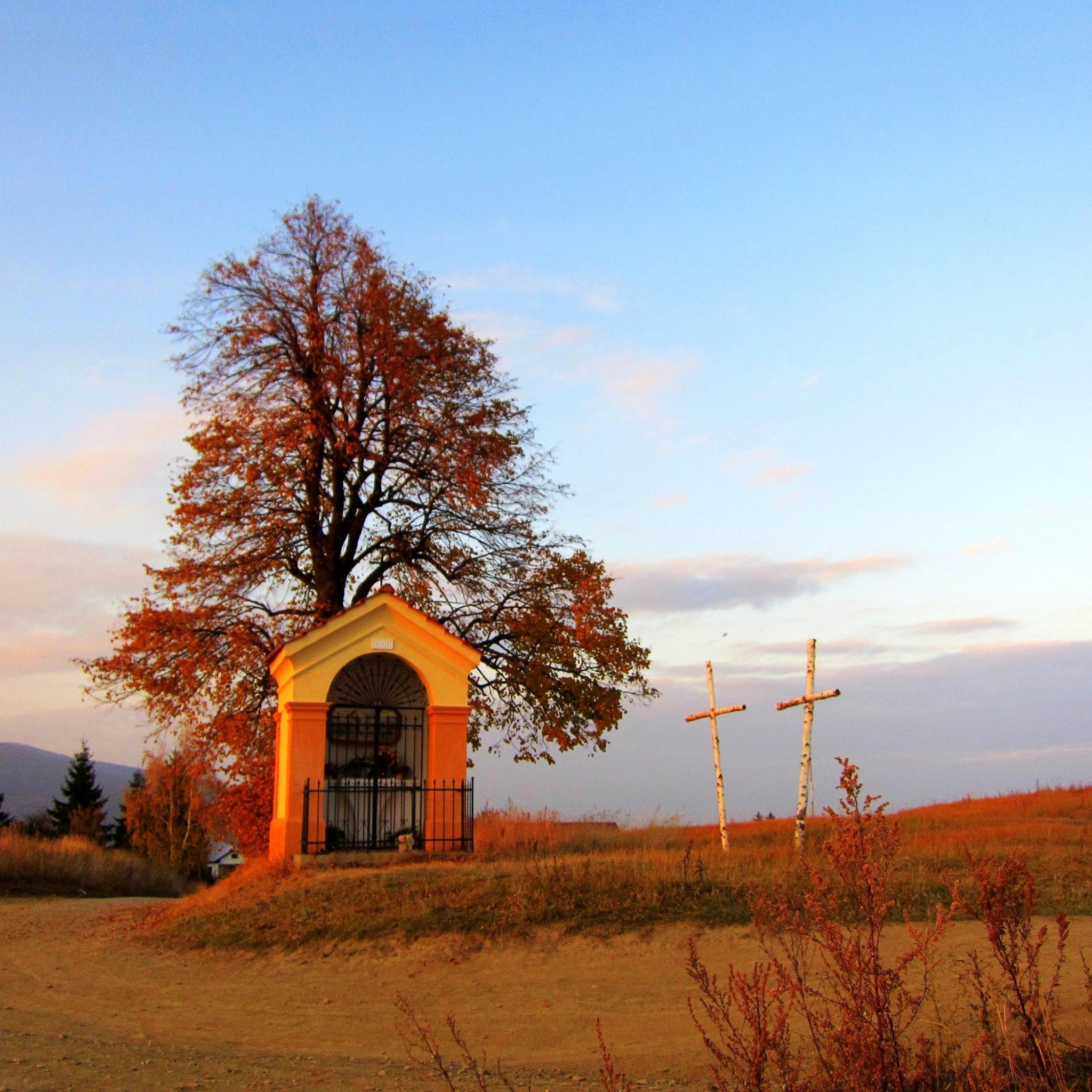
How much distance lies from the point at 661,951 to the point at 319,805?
23.5ft

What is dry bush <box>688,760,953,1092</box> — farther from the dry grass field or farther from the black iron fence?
the black iron fence

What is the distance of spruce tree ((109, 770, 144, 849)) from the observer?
5178 cm

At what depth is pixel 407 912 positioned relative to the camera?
12508 millimetres

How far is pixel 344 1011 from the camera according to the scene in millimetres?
10078

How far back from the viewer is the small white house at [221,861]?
52344mm

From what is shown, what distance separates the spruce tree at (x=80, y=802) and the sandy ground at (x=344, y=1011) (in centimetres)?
3754

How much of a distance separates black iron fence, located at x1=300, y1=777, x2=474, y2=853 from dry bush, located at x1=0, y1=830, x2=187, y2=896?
9.07 metres

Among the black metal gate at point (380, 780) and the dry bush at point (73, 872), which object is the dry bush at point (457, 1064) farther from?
the dry bush at point (73, 872)

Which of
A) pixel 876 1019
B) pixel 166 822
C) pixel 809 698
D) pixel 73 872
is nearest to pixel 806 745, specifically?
pixel 809 698

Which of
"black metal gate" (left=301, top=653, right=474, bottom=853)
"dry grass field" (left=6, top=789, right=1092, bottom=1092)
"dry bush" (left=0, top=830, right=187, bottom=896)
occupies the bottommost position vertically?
"dry grass field" (left=6, top=789, right=1092, bottom=1092)

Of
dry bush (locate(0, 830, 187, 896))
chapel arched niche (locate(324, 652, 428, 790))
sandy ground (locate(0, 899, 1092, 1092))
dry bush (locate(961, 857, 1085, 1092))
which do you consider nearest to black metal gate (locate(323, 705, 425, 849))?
chapel arched niche (locate(324, 652, 428, 790))

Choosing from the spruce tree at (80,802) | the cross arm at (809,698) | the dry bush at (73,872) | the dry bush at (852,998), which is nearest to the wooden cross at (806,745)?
the cross arm at (809,698)

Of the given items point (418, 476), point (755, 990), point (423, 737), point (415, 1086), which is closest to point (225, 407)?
point (418, 476)

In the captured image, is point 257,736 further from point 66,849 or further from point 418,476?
point 66,849
